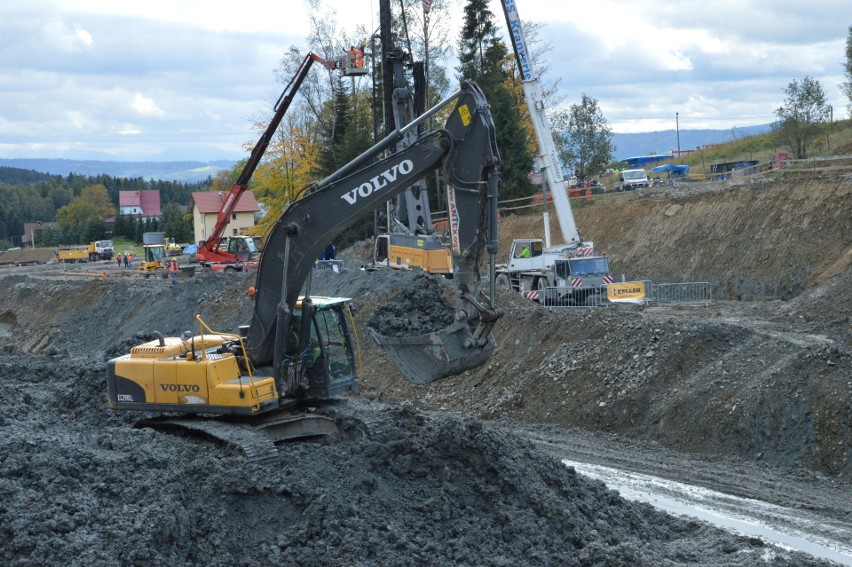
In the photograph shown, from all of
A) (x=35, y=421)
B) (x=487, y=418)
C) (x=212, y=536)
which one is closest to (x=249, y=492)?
(x=212, y=536)

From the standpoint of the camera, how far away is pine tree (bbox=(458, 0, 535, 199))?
136 feet

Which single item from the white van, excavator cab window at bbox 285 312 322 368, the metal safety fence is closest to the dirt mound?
excavator cab window at bbox 285 312 322 368

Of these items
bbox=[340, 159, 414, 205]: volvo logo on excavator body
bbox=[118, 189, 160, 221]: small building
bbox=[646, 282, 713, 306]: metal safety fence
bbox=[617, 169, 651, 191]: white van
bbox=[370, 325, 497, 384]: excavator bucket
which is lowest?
bbox=[646, 282, 713, 306]: metal safety fence

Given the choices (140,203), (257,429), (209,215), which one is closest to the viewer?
(257,429)

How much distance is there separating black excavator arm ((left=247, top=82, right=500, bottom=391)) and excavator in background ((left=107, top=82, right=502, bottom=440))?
1cm

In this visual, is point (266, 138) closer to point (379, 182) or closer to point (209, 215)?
point (379, 182)

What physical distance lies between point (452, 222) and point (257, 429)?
3.32 meters

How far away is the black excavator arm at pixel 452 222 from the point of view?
9.53 metres

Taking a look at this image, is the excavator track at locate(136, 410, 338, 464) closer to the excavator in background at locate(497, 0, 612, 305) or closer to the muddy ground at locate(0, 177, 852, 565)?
the muddy ground at locate(0, 177, 852, 565)

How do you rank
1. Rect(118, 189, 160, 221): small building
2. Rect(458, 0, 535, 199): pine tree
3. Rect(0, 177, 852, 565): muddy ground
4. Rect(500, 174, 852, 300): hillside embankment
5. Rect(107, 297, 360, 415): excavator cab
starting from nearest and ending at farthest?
Rect(0, 177, 852, 565): muddy ground
Rect(107, 297, 360, 415): excavator cab
Rect(500, 174, 852, 300): hillside embankment
Rect(458, 0, 535, 199): pine tree
Rect(118, 189, 160, 221): small building

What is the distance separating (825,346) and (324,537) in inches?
362

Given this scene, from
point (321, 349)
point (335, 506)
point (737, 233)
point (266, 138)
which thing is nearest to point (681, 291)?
point (737, 233)

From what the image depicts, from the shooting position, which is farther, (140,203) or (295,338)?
(140,203)

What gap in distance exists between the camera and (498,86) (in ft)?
138
